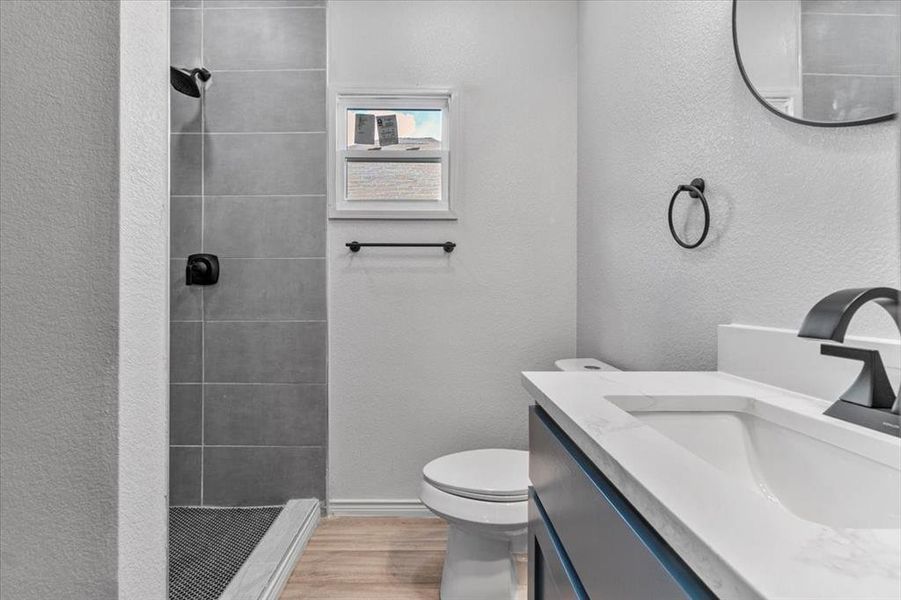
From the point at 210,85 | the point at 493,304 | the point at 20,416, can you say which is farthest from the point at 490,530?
the point at 210,85

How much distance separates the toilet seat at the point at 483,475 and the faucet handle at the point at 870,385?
95cm

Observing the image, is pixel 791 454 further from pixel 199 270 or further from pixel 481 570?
pixel 199 270

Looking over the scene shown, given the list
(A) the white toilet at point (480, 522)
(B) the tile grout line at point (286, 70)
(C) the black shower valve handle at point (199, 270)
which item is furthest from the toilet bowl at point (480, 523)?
(B) the tile grout line at point (286, 70)

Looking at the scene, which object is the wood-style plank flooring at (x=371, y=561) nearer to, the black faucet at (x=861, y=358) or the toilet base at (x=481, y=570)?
the toilet base at (x=481, y=570)

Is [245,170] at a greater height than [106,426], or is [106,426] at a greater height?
[245,170]

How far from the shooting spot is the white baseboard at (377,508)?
7.20ft

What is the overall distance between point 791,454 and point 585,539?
35 cm

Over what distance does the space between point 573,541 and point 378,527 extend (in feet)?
5.34

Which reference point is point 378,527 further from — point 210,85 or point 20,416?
point 210,85

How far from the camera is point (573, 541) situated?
684 millimetres

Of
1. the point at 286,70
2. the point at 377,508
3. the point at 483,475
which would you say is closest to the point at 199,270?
the point at 286,70

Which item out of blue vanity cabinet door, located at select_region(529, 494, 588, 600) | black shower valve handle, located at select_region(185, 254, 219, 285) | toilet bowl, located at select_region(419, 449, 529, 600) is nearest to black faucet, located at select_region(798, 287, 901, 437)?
blue vanity cabinet door, located at select_region(529, 494, 588, 600)

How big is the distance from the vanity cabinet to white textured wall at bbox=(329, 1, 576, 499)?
1238 mm

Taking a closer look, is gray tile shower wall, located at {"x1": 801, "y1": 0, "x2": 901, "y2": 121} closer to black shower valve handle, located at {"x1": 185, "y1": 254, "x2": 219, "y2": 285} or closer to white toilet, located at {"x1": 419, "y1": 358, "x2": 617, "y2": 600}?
white toilet, located at {"x1": 419, "y1": 358, "x2": 617, "y2": 600}
